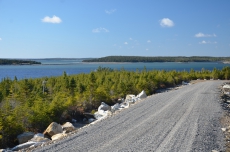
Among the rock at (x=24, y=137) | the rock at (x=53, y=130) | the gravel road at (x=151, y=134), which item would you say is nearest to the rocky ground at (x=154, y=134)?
the gravel road at (x=151, y=134)

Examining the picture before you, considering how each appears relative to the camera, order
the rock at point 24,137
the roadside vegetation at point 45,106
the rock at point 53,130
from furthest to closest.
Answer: the rock at point 53,130
the roadside vegetation at point 45,106
the rock at point 24,137

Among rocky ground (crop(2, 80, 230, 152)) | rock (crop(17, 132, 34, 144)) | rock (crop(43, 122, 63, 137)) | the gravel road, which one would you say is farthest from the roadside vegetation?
the gravel road

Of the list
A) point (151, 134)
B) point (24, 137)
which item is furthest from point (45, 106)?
point (151, 134)

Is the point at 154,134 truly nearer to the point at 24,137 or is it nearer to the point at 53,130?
the point at 53,130

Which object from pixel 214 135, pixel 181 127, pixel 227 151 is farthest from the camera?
pixel 181 127

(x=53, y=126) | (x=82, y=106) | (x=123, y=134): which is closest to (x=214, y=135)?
(x=123, y=134)

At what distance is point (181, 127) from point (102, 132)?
13.2ft

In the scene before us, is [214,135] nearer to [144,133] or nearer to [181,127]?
[181,127]

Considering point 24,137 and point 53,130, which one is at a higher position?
point 53,130

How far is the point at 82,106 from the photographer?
2562 centimetres

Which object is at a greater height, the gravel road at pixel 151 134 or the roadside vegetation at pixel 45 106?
the gravel road at pixel 151 134

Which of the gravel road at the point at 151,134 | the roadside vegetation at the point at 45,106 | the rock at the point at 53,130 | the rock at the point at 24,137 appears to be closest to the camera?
the gravel road at the point at 151,134

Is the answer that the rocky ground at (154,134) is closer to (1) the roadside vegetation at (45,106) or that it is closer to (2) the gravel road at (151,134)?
(2) the gravel road at (151,134)

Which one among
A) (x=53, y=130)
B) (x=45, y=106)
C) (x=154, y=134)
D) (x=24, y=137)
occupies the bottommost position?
(x=24, y=137)
